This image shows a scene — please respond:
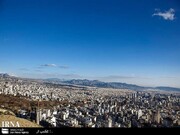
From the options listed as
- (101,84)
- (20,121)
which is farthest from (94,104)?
(20,121)

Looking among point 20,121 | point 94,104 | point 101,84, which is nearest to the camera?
point 20,121

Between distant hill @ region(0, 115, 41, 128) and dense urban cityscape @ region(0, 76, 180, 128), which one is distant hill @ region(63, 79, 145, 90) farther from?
distant hill @ region(0, 115, 41, 128)

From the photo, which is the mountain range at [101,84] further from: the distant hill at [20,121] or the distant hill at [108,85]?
the distant hill at [20,121]

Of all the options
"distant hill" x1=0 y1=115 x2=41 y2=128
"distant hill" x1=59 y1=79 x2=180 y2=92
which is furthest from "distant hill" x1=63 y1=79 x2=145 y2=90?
"distant hill" x1=0 y1=115 x2=41 y2=128

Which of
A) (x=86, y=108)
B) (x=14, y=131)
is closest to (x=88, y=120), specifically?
(x=86, y=108)

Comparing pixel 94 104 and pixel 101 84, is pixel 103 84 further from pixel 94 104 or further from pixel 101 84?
pixel 94 104

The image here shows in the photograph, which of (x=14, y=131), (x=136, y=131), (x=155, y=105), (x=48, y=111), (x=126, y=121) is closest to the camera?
(x=14, y=131)

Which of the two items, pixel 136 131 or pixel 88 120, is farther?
pixel 88 120

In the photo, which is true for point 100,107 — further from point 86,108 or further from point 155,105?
point 155,105
